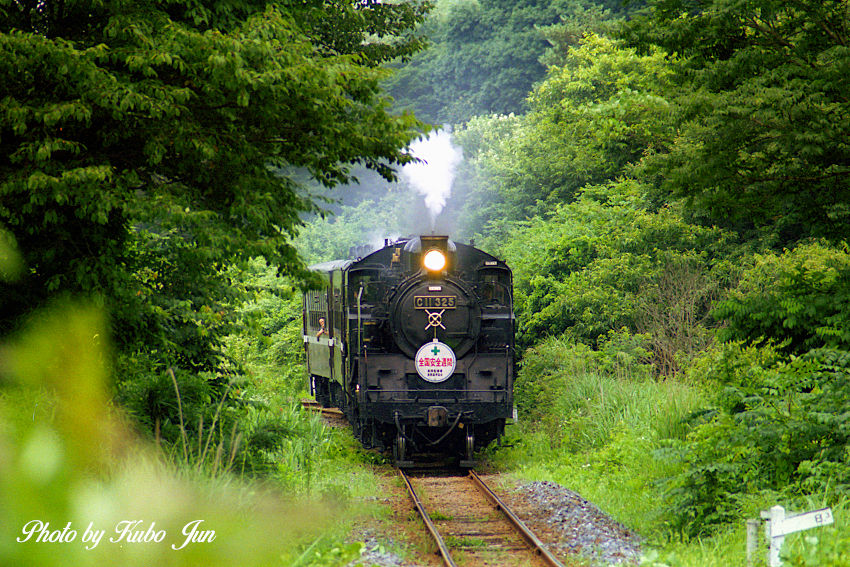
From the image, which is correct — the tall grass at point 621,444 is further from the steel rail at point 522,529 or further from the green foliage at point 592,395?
the steel rail at point 522,529

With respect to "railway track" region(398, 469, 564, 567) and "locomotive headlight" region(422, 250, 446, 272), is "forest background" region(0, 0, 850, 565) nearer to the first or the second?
"railway track" region(398, 469, 564, 567)

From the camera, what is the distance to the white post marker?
582 centimetres

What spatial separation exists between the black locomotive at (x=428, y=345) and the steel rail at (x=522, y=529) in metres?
1.49

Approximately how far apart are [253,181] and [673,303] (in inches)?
443

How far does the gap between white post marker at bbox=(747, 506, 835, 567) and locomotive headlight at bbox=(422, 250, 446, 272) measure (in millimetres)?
7559

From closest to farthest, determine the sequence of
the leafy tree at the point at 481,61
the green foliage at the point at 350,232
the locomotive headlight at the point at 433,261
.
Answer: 1. the locomotive headlight at the point at 433,261
2. the green foliage at the point at 350,232
3. the leafy tree at the point at 481,61

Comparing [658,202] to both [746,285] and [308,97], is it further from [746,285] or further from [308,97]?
[308,97]

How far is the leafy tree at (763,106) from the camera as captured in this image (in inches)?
328

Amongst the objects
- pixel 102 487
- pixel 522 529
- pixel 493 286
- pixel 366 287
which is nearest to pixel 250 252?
pixel 102 487

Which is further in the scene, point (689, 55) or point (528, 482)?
point (528, 482)

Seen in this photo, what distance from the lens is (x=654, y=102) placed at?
9.59m

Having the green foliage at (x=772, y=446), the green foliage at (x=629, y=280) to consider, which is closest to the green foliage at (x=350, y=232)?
the green foliage at (x=629, y=280)

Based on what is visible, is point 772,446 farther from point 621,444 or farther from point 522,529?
point 621,444

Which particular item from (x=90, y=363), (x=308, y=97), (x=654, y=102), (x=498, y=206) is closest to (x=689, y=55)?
(x=654, y=102)
